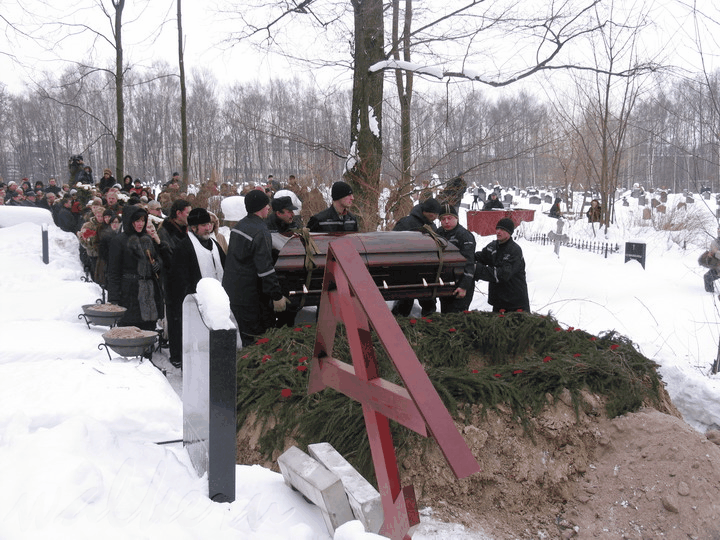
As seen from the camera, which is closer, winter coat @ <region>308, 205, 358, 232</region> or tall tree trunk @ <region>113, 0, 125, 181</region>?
winter coat @ <region>308, 205, 358, 232</region>

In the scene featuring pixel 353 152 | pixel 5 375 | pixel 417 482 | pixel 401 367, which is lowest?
pixel 417 482

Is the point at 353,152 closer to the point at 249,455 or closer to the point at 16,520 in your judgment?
the point at 249,455

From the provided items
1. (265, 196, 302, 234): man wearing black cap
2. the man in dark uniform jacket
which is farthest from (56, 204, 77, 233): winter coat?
(265, 196, 302, 234): man wearing black cap

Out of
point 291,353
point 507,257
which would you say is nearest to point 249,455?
point 291,353

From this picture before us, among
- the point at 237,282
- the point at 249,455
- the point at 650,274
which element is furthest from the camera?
the point at 650,274

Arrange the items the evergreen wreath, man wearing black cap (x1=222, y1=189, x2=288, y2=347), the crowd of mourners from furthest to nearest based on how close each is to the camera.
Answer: the crowd of mourners → man wearing black cap (x1=222, y1=189, x2=288, y2=347) → the evergreen wreath

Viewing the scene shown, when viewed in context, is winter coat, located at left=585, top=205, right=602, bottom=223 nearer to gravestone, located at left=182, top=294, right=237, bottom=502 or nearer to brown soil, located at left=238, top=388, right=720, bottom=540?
brown soil, located at left=238, top=388, right=720, bottom=540

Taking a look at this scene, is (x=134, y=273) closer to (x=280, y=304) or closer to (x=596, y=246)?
(x=280, y=304)

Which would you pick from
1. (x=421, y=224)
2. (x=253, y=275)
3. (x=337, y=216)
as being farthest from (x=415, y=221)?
(x=253, y=275)

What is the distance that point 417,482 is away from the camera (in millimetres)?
3824

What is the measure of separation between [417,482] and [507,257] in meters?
2.77

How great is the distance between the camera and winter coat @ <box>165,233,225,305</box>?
242 inches

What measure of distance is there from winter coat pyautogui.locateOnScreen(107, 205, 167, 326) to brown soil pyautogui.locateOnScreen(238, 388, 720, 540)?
3043 mm

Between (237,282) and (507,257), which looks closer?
(237,282)
